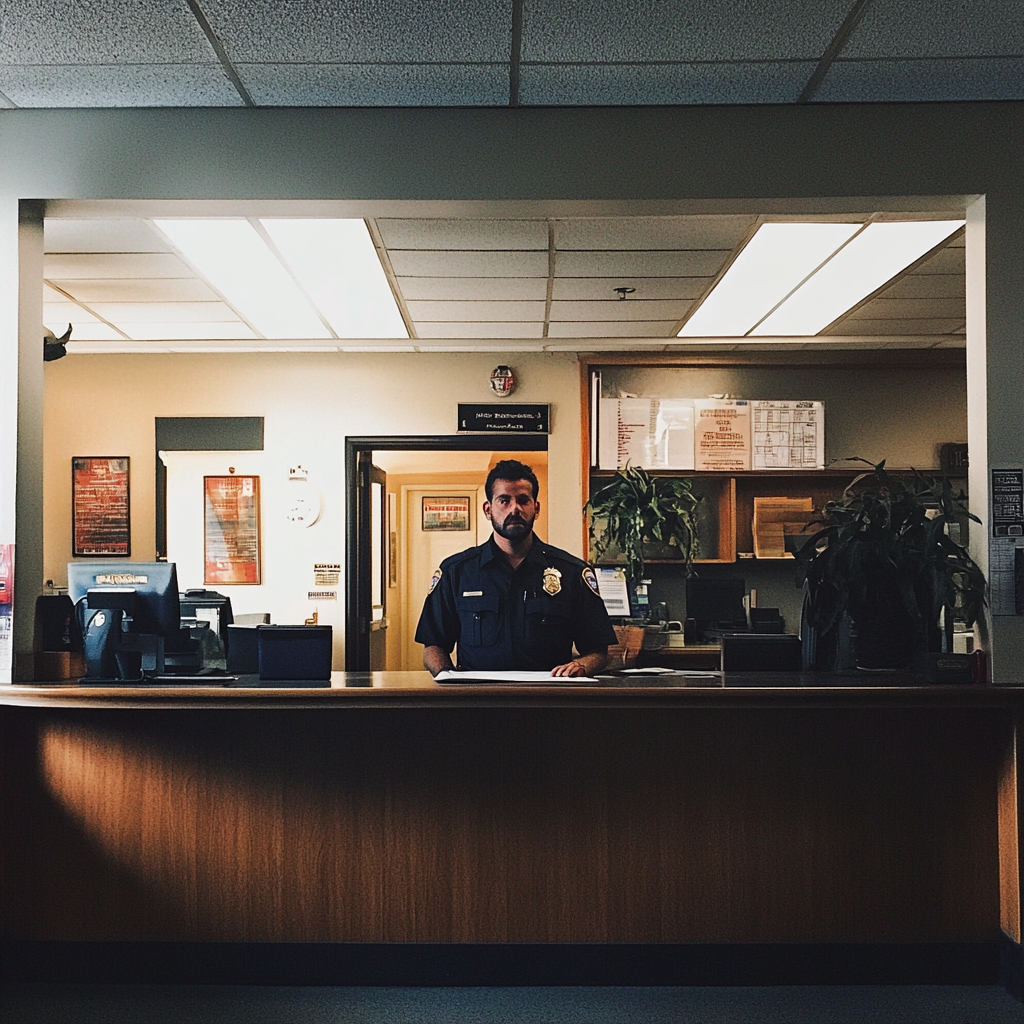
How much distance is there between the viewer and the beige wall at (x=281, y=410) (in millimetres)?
6844

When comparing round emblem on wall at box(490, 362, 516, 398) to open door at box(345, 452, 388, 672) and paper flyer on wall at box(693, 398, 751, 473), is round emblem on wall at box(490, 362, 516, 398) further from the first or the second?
paper flyer on wall at box(693, 398, 751, 473)

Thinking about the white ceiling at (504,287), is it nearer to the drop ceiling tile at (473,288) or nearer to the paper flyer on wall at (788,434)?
the drop ceiling tile at (473,288)

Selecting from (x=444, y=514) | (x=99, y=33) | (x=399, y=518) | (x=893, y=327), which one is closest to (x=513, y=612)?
(x=99, y=33)

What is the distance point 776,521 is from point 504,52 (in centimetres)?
423

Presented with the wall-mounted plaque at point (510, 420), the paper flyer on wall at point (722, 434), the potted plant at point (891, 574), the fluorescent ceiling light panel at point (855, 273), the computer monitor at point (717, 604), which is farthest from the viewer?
the wall-mounted plaque at point (510, 420)

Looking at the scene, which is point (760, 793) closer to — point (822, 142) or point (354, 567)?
point (822, 142)

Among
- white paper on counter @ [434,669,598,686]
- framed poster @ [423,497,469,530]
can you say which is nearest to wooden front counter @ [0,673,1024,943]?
white paper on counter @ [434,669,598,686]

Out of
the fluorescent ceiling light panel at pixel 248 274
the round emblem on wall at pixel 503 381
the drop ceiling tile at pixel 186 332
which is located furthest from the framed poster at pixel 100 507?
the round emblem on wall at pixel 503 381

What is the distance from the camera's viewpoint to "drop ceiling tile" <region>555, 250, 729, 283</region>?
187 inches

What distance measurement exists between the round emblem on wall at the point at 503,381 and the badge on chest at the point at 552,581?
297 cm

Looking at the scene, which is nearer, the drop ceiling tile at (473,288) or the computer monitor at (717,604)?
the drop ceiling tile at (473,288)

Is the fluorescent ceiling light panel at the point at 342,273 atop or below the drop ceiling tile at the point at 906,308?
atop

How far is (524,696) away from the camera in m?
3.10

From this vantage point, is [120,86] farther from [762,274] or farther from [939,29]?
[762,274]
